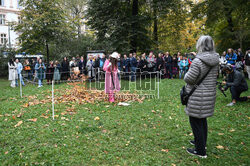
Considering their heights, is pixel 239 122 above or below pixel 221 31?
below

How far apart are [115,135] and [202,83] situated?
2.48m

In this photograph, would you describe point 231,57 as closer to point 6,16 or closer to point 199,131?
point 199,131

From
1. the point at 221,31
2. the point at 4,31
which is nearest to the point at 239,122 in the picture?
the point at 221,31

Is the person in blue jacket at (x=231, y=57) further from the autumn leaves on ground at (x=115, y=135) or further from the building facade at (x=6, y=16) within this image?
the building facade at (x=6, y=16)

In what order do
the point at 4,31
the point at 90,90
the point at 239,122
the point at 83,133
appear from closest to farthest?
the point at 83,133, the point at 239,122, the point at 90,90, the point at 4,31

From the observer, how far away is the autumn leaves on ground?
4090 mm

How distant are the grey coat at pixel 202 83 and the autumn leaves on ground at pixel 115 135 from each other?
0.97m

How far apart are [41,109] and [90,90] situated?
359cm

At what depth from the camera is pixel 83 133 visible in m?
5.38

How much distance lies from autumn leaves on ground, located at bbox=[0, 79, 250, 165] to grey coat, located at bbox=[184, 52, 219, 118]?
3.19 feet

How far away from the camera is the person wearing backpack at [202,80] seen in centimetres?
377

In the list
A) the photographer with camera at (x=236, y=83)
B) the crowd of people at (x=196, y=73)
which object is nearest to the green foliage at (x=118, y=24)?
the crowd of people at (x=196, y=73)

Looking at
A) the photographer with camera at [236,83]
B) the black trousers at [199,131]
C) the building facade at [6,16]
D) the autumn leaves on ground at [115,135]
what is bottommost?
the autumn leaves on ground at [115,135]

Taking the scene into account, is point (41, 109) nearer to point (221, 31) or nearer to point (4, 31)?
point (221, 31)
